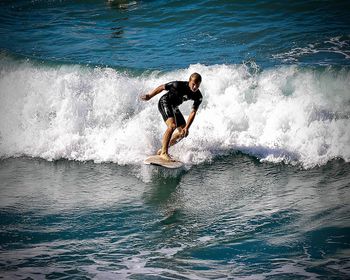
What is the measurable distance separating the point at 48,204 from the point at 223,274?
3675 mm

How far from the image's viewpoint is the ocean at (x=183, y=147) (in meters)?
6.23

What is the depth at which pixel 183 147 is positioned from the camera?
1007cm

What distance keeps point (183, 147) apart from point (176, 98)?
5.88ft

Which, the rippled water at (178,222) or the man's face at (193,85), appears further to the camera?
the man's face at (193,85)

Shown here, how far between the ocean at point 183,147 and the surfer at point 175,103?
0.90 m

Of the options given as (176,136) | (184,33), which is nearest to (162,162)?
(176,136)

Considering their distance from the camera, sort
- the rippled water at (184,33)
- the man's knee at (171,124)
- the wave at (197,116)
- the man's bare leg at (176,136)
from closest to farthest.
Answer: the man's knee at (171,124) → the man's bare leg at (176,136) → the wave at (197,116) → the rippled water at (184,33)

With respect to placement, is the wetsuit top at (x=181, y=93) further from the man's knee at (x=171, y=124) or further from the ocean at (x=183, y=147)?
the ocean at (x=183, y=147)

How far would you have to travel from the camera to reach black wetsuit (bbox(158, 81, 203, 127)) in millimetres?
8383

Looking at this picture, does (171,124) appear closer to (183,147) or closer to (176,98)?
(176,98)

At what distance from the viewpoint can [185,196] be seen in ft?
26.9

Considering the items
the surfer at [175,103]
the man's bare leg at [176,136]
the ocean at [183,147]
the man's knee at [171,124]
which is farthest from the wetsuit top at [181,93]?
the ocean at [183,147]

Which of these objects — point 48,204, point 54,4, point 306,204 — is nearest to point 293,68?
point 306,204

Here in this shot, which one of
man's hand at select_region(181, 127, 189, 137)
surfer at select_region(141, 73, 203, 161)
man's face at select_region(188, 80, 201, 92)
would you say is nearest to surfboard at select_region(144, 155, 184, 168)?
surfer at select_region(141, 73, 203, 161)
